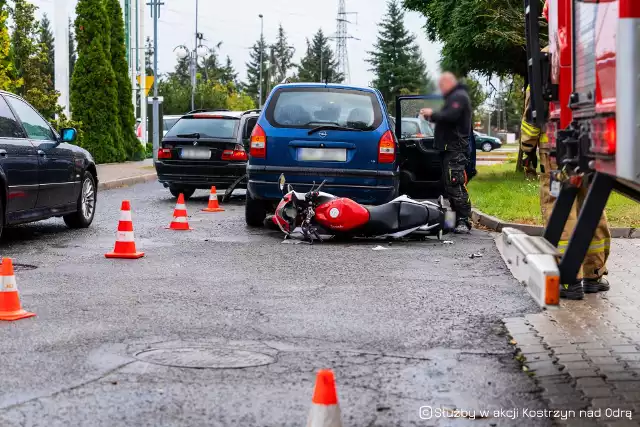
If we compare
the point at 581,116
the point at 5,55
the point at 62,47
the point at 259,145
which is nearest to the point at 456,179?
the point at 259,145

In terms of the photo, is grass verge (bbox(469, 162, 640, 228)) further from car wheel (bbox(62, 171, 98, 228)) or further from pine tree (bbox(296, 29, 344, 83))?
pine tree (bbox(296, 29, 344, 83))

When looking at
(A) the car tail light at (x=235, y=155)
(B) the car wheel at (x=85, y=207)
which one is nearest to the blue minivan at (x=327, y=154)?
(B) the car wheel at (x=85, y=207)

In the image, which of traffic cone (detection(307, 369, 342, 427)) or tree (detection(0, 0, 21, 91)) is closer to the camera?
traffic cone (detection(307, 369, 342, 427))

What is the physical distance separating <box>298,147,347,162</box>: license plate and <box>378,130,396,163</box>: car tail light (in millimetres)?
425

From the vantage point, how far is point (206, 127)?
1803cm

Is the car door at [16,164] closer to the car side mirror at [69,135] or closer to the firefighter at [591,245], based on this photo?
the car side mirror at [69,135]

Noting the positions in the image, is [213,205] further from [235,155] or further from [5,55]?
[5,55]

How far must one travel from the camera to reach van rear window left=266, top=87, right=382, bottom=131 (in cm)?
1231

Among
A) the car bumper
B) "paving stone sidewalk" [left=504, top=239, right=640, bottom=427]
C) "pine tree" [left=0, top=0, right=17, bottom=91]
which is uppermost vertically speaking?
"pine tree" [left=0, top=0, right=17, bottom=91]

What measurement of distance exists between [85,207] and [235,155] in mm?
5139

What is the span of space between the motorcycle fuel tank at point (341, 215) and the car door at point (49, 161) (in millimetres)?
2935

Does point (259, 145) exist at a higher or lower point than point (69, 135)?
lower

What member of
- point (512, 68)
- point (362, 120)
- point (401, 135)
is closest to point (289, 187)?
point (362, 120)

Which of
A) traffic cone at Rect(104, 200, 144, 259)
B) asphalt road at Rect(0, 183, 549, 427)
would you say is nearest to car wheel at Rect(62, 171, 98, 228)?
asphalt road at Rect(0, 183, 549, 427)
